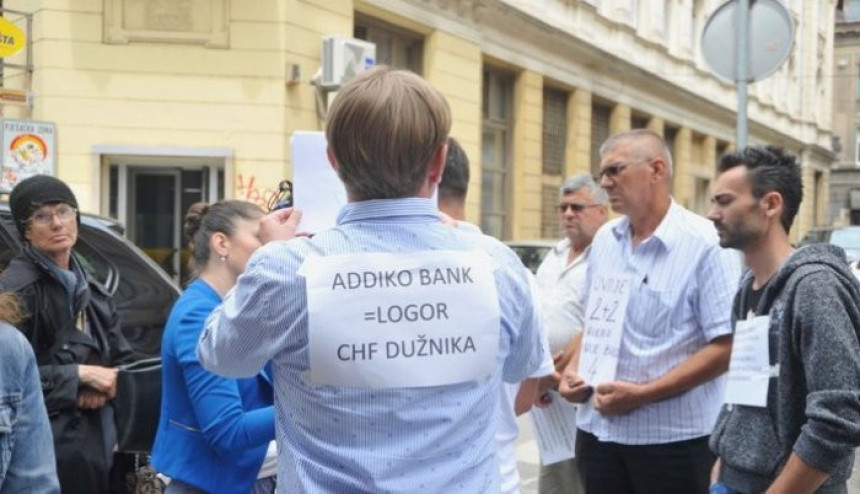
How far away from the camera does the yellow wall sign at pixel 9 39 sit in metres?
Result: 9.32

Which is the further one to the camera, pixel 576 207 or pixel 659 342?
pixel 576 207

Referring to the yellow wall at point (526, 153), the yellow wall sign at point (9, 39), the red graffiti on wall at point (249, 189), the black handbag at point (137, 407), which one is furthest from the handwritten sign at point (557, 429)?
the yellow wall at point (526, 153)

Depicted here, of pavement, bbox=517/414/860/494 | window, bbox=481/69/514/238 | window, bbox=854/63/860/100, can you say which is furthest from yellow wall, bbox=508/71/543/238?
window, bbox=854/63/860/100

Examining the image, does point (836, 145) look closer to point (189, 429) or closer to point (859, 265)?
point (859, 265)

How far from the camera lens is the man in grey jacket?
240cm

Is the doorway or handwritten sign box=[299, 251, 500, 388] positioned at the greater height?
the doorway

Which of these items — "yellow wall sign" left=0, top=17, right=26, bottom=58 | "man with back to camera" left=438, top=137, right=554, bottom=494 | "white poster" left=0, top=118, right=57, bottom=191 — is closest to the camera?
"man with back to camera" left=438, top=137, right=554, bottom=494

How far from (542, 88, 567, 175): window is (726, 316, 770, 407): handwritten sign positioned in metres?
16.9

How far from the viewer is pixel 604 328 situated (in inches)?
140

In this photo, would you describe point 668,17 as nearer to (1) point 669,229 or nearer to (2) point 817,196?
(2) point 817,196

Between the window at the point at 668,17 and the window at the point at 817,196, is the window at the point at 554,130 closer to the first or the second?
the window at the point at 668,17

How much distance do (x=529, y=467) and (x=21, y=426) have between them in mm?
4957

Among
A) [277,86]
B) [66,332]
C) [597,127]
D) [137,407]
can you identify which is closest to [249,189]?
[277,86]

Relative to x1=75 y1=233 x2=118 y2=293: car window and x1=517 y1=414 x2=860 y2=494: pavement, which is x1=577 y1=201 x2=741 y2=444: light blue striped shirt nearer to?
x1=75 y1=233 x2=118 y2=293: car window
